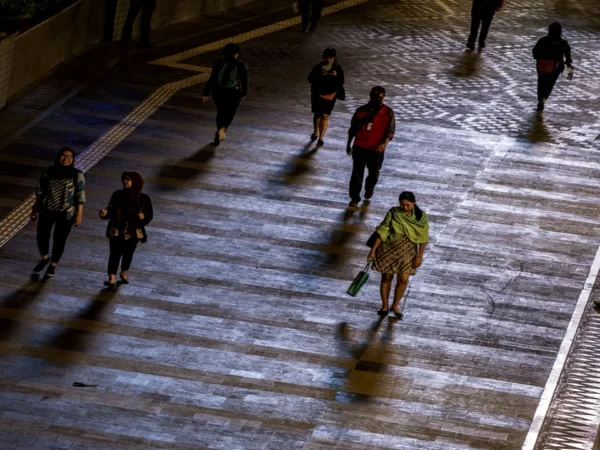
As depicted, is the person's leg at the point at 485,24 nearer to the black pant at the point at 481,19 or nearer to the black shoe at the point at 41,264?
the black pant at the point at 481,19

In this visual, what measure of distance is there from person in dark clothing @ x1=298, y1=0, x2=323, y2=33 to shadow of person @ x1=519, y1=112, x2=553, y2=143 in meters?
5.77

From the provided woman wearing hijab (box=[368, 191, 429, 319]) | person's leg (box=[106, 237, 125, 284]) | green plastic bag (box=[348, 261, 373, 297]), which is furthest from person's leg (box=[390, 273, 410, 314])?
person's leg (box=[106, 237, 125, 284])

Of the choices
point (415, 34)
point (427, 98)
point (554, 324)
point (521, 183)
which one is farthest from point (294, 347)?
point (415, 34)

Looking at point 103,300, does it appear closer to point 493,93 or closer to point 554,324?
point 554,324

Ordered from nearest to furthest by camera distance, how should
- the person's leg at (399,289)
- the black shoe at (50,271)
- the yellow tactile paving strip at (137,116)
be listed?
1. the person's leg at (399,289)
2. the black shoe at (50,271)
3. the yellow tactile paving strip at (137,116)

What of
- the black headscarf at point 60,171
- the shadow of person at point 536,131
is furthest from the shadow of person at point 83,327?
the shadow of person at point 536,131

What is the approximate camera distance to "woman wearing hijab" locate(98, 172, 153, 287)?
1563 cm

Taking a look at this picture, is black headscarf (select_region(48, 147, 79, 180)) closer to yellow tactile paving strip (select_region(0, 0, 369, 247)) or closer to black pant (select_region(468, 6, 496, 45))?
yellow tactile paving strip (select_region(0, 0, 369, 247))

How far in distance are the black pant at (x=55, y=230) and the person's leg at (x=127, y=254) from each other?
70 centimetres

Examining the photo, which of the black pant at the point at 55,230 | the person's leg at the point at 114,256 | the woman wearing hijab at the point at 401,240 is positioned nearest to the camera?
the woman wearing hijab at the point at 401,240

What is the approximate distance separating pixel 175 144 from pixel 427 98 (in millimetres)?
4968

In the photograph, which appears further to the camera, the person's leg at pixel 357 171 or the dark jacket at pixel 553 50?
the dark jacket at pixel 553 50

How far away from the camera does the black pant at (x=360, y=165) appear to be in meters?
18.9

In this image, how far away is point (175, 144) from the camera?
21016 mm
